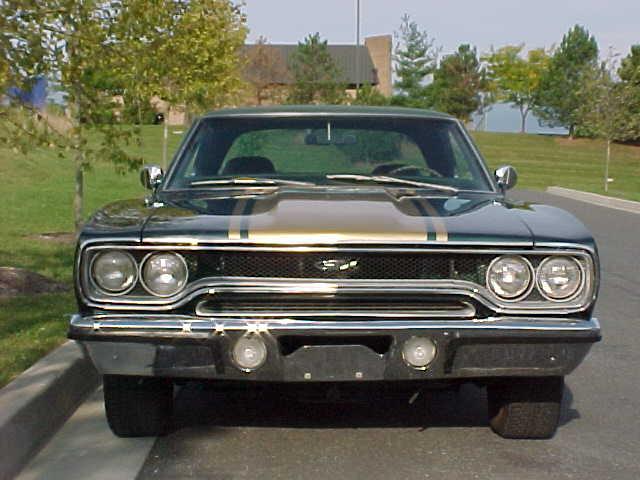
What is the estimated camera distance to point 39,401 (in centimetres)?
515

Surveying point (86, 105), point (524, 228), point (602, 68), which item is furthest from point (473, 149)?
point (602, 68)

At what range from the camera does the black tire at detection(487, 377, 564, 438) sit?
494 cm

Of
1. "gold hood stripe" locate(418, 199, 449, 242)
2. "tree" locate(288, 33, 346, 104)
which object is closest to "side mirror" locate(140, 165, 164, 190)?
"gold hood stripe" locate(418, 199, 449, 242)

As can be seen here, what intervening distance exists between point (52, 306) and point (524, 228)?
14.3ft

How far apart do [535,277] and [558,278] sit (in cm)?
10

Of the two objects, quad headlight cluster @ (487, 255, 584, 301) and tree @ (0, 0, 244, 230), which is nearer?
quad headlight cluster @ (487, 255, 584, 301)

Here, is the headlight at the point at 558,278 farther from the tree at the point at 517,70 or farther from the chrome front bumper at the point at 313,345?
the tree at the point at 517,70

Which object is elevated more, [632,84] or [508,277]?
[632,84]

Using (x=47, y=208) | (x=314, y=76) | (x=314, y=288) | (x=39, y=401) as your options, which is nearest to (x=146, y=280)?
(x=314, y=288)

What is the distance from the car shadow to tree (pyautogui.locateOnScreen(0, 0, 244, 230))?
2943mm

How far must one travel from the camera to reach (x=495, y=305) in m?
4.52

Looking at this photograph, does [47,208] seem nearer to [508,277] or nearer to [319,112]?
[319,112]

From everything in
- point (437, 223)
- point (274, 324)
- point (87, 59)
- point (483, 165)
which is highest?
point (87, 59)

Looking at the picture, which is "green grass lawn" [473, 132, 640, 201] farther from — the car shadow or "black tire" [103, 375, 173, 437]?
"black tire" [103, 375, 173, 437]
